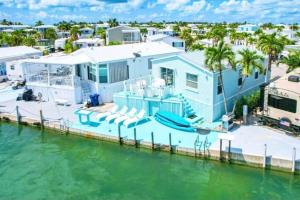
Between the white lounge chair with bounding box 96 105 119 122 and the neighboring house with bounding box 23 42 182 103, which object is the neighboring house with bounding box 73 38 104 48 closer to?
the neighboring house with bounding box 23 42 182 103

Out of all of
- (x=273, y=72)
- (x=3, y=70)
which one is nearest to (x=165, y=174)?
(x=273, y=72)

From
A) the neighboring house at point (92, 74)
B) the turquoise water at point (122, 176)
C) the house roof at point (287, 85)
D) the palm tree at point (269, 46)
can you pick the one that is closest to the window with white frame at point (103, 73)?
the neighboring house at point (92, 74)

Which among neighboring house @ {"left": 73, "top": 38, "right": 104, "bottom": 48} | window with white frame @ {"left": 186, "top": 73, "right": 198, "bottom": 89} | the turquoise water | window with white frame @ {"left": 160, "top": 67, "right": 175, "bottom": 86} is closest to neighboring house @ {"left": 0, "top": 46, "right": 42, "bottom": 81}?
neighboring house @ {"left": 73, "top": 38, "right": 104, "bottom": 48}

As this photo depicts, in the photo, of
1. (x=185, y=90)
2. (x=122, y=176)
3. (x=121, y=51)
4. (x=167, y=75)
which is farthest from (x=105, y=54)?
(x=122, y=176)

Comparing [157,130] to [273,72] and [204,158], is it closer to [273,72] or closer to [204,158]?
[204,158]

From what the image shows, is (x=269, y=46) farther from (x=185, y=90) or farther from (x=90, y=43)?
(x=90, y=43)

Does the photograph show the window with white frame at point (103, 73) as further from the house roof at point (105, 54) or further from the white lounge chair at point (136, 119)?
the white lounge chair at point (136, 119)
